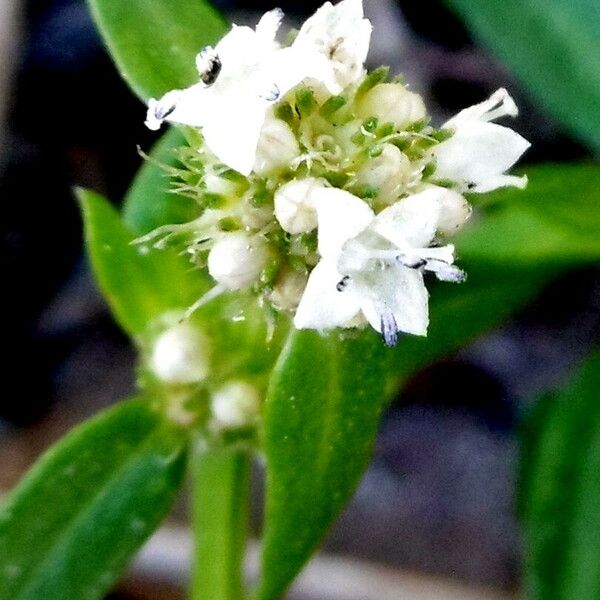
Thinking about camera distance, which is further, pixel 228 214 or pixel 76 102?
pixel 76 102

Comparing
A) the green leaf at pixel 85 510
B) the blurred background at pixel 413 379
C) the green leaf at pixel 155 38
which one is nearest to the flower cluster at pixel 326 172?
the green leaf at pixel 155 38

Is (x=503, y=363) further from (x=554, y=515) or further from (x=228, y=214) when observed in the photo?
(x=228, y=214)

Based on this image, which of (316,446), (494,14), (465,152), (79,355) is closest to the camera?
(465,152)

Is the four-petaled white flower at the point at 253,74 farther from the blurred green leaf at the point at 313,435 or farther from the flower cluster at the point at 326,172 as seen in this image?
the blurred green leaf at the point at 313,435

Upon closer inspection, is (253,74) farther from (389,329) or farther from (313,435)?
(313,435)

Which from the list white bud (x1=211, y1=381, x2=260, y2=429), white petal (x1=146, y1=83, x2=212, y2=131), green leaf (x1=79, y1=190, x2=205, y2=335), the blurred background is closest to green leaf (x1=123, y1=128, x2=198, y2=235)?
green leaf (x1=79, y1=190, x2=205, y2=335)

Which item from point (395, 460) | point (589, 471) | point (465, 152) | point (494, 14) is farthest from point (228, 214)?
point (395, 460)

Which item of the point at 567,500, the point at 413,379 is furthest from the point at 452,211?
the point at 413,379
